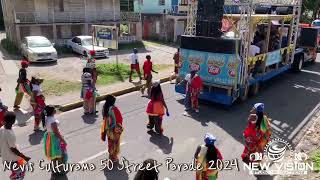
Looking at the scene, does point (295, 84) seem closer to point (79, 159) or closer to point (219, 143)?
point (219, 143)

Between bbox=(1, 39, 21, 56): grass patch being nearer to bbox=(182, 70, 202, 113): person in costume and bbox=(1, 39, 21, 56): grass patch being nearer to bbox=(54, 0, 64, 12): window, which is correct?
bbox=(54, 0, 64, 12): window

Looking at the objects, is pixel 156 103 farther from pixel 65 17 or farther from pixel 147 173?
pixel 65 17

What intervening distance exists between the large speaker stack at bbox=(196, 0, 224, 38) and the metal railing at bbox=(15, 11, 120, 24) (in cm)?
1718

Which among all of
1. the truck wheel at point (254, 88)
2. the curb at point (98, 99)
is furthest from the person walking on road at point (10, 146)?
the truck wheel at point (254, 88)

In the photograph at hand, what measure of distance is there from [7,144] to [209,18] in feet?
26.3

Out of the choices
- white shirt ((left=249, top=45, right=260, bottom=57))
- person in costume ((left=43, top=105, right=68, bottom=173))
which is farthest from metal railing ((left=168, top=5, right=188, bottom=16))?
person in costume ((left=43, top=105, right=68, bottom=173))

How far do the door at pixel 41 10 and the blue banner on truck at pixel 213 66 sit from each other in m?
17.6

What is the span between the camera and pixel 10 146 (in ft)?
18.6

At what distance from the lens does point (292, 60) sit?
16.1 metres

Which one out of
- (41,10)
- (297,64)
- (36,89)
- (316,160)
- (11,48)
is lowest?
(316,160)

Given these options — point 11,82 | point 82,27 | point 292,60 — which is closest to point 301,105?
point 292,60

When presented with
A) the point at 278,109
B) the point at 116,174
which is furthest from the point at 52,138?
the point at 278,109

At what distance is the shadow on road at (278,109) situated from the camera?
983 cm

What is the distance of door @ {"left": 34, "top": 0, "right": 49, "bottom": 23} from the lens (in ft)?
85.0
